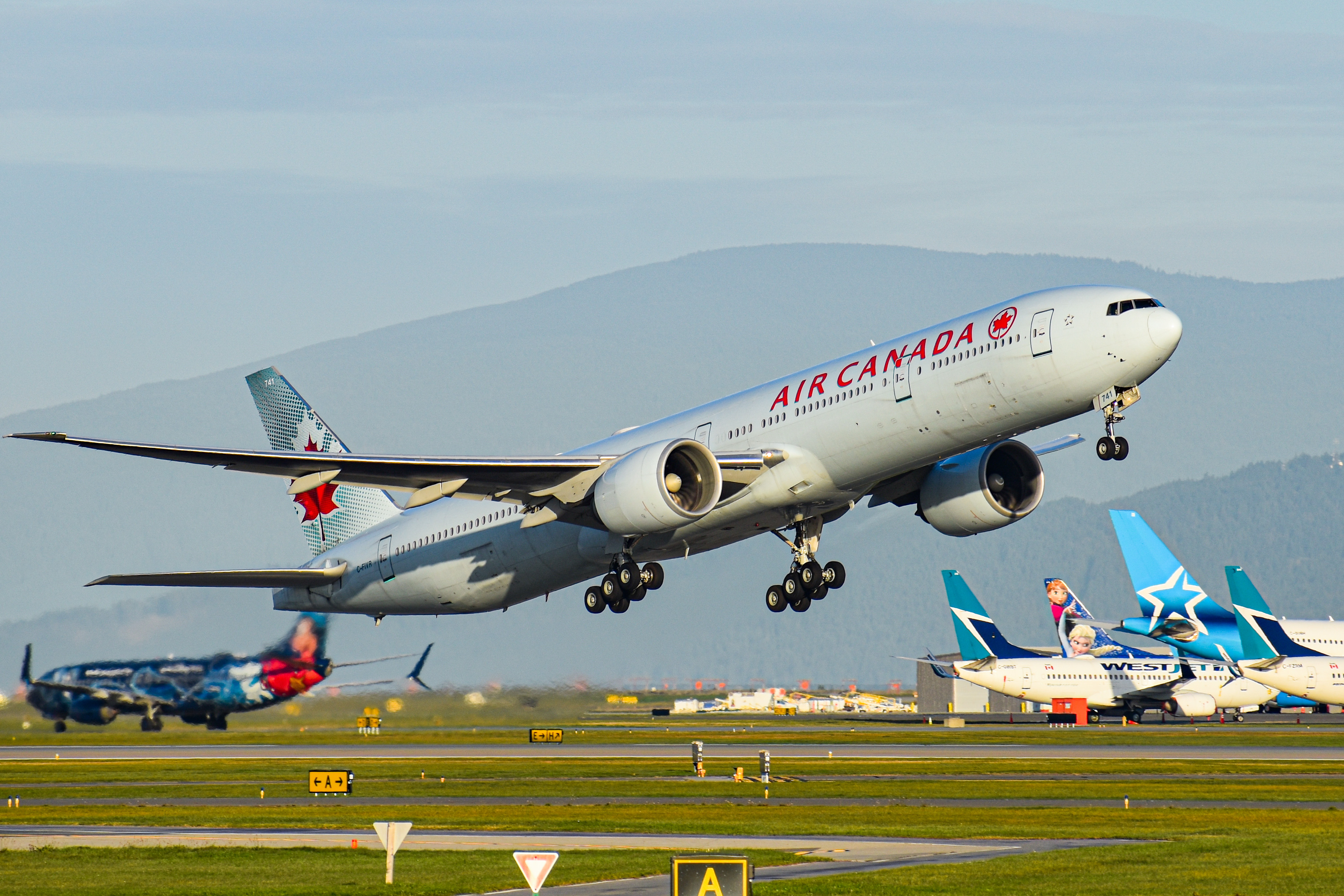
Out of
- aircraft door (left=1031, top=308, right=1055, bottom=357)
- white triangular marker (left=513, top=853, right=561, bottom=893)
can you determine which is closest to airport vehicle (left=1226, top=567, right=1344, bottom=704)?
aircraft door (left=1031, top=308, right=1055, bottom=357)

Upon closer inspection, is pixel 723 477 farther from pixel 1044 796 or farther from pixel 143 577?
pixel 143 577

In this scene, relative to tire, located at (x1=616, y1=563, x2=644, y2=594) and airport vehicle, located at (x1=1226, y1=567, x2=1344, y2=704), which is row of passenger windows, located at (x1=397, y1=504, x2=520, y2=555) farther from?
airport vehicle, located at (x1=1226, y1=567, x2=1344, y2=704)

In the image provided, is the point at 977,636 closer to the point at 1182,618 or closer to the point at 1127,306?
the point at 1182,618

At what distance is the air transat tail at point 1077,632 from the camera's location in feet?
335

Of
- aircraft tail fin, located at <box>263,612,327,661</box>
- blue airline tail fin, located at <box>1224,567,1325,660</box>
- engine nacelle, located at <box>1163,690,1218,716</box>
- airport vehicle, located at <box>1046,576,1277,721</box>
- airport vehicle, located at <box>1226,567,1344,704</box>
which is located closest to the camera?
aircraft tail fin, located at <box>263,612,327,661</box>

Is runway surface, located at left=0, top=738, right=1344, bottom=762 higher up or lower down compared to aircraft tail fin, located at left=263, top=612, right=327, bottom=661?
lower down

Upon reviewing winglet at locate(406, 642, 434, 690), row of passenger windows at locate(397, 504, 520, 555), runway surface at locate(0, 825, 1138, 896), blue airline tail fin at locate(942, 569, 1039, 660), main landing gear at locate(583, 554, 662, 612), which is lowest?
runway surface at locate(0, 825, 1138, 896)

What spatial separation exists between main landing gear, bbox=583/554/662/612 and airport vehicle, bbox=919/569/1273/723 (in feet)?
177

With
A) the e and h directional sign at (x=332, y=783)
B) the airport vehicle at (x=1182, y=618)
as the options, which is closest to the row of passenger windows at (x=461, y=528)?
the e and h directional sign at (x=332, y=783)

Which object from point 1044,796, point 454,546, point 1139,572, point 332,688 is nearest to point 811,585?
point 1044,796

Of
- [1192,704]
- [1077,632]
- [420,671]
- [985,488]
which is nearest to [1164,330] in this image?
[985,488]

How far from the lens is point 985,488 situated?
1788 inches

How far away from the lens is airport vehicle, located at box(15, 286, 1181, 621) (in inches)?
1452

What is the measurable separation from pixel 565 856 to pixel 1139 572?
3336 inches
